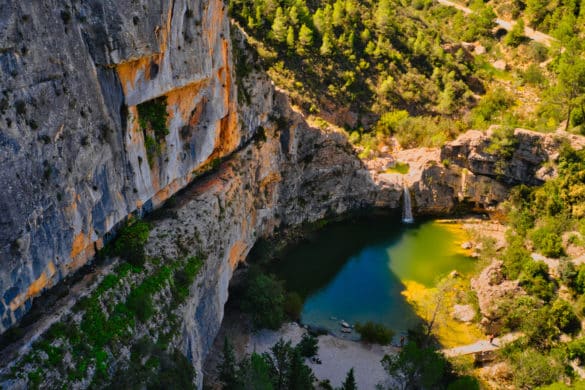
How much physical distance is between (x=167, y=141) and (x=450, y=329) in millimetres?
24488

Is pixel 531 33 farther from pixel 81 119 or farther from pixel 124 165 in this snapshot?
pixel 81 119

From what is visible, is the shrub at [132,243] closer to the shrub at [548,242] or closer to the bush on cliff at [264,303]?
the bush on cliff at [264,303]

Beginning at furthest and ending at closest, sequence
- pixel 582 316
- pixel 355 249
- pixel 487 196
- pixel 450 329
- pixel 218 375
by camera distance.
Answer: pixel 487 196, pixel 355 249, pixel 450 329, pixel 582 316, pixel 218 375

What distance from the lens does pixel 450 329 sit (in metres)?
33.7

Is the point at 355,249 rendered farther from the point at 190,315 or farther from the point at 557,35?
the point at 557,35

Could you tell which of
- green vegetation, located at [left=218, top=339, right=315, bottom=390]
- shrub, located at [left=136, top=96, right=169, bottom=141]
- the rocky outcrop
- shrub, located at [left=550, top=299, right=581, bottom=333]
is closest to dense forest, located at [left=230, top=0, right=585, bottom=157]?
the rocky outcrop

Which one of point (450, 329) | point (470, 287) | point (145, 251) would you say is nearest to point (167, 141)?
point (145, 251)

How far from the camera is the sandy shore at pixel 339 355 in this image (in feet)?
93.8

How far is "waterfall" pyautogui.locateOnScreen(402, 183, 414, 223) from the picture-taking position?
47.1 metres

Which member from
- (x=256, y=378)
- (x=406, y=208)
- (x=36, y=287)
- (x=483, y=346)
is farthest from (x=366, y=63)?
(x=36, y=287)

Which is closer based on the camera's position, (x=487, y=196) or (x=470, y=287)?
(x=470, y=287)

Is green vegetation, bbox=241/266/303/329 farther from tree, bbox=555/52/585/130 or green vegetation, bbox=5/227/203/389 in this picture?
tree, bbox=555/52/585/130

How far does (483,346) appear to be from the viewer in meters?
31.2

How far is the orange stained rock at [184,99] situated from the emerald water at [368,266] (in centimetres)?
1750
